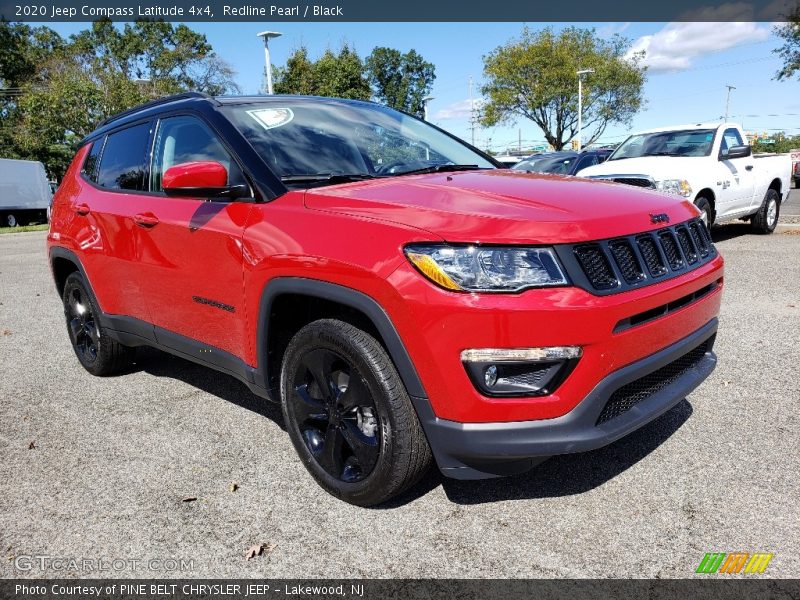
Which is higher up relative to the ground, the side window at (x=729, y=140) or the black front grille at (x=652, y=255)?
the side window at (x=729, y=140)

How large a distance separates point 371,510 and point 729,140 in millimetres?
9185

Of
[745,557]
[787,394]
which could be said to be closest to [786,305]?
[787,394]

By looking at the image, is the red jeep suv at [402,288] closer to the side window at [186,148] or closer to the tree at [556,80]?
the side window at [186,148]

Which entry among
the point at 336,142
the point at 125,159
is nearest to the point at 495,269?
the point at 336,142

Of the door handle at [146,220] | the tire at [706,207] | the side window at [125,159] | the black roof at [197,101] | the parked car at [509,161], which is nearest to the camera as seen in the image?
the black roof at [197,101]

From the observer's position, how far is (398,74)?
6675 centimetres

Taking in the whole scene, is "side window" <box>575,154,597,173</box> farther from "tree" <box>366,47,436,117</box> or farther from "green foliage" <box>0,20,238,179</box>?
"tree" <box>366,47,436,117</box>

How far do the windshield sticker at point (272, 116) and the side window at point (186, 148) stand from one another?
0.24m

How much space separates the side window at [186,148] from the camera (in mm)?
3060

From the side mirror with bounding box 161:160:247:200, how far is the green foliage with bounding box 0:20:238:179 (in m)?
30.1

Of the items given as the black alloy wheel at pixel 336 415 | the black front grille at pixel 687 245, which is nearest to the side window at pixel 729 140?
the black front grille at pixel 687 245

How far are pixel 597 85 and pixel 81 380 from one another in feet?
139

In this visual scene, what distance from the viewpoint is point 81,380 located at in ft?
15.0

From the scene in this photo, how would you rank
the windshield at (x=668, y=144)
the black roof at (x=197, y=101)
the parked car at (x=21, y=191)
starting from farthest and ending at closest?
the parked car at (x=21, y=191) < the windshield at (x=668, y=144) < the black roof at (x=197, y=101)
